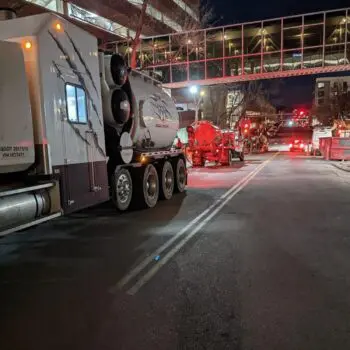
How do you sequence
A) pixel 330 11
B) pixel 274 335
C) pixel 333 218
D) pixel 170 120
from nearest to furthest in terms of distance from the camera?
pixel 274 335 < pixel 333 218 < pixel 170 120 < pixel 330 11

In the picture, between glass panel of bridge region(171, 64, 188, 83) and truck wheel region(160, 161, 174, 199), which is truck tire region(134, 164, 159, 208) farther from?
glass panel of bridge region(171, 64, 188, 83)

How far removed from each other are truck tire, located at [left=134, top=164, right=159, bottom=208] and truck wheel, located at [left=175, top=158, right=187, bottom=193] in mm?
1955

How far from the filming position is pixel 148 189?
11.1 metres

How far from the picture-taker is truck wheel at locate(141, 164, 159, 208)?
414 inches

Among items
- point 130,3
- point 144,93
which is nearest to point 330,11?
A: point 130,3

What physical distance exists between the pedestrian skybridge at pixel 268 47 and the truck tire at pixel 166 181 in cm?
1534

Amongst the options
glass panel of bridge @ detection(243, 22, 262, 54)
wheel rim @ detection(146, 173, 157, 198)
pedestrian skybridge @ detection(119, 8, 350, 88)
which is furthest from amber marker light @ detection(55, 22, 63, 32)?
glass panel of bridge @ detection(243, 22, 262, 54)

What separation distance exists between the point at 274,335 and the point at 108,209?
24.4ft

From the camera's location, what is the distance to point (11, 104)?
5957 millimetres

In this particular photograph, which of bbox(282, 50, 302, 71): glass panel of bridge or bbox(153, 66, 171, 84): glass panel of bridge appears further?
bbox(153, 66, 171, 84): glass panel of bridge

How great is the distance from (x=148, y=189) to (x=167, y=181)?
4.93 ft

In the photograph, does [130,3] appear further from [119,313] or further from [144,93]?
[119,313]

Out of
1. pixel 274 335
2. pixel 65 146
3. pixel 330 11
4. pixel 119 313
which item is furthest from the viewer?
pixel 330 11

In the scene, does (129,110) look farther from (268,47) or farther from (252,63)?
(252,63)
